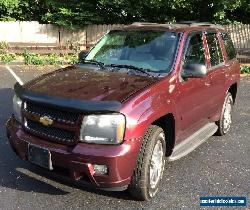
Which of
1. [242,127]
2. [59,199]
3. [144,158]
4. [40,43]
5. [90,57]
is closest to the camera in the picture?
[144,158]

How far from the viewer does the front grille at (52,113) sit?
12.9 feet

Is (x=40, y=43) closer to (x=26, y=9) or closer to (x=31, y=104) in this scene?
(x=26, y=9)

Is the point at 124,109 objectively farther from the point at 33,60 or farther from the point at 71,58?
the point at 71,58

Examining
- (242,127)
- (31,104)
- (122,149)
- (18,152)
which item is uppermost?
(31,104)

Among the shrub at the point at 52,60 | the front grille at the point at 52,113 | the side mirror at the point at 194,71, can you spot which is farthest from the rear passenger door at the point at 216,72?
the shrub at the point at 52,60

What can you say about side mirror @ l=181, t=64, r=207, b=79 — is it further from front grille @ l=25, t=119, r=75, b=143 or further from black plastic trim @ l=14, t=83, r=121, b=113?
front grille @ l=25, t=119, r=75, b=143

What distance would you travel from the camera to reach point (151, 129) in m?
4.27

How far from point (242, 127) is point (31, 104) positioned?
4460mm

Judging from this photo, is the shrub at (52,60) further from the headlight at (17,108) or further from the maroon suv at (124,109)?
the headlight at (17,108)

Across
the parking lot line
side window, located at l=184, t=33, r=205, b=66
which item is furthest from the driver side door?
the parking lot line

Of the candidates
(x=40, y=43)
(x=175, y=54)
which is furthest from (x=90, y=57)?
(x=40, y=43)

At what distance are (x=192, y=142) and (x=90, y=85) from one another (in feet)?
6.02

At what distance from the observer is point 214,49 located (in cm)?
611

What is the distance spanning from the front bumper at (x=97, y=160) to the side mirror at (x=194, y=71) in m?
1.35
